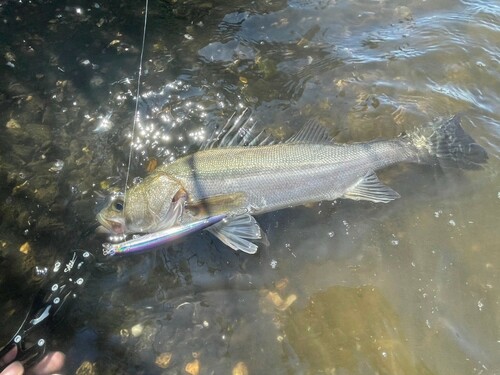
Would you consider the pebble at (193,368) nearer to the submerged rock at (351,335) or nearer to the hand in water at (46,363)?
the submerged rock at (351,335)

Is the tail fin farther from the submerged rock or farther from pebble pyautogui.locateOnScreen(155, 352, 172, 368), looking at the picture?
pebble pyautogui.locateOnScreen(155, 352, 172, 368)

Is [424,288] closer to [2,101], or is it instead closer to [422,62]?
[422,62]

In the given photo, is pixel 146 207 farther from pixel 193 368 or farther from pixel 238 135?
pixel 193 368

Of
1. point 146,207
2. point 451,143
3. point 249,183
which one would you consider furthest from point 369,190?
point 146,207

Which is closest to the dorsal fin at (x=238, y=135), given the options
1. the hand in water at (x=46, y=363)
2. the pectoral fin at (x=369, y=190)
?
the pectoral fin at (x=369, y=190)

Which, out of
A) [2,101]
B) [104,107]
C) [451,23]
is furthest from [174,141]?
[451,23]

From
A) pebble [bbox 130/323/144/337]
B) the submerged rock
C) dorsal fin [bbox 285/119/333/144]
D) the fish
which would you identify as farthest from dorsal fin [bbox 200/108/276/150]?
pebble [bbox 130/323/144/337]

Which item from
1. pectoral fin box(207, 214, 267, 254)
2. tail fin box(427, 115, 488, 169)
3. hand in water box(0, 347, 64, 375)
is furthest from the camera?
tail fin box(427, 115, 488, 169)
